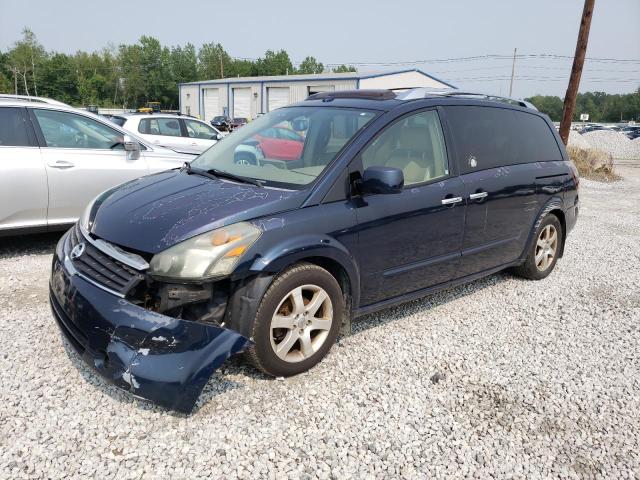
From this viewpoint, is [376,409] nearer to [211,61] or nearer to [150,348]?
[150,348]

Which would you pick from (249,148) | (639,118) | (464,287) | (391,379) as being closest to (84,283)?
(249,148)

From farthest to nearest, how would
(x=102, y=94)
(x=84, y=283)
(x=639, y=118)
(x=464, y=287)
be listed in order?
(x=639, y=118)
(x=102, y=94)
(x=464, y=287)
(x=84, y=283)

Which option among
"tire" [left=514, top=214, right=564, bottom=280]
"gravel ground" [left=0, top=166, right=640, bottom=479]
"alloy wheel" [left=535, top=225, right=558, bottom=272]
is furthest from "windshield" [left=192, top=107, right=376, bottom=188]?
"alloy wheel" [left=535, top=225, right=558, bottom=272]

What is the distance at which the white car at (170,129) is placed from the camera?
11.5 m

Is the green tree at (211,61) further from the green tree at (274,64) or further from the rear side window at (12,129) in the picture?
the rear side window at (12,129)

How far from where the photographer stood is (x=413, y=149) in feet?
12.8

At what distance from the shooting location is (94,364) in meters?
2.74

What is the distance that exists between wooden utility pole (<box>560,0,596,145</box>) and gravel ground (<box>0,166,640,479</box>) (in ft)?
41.8

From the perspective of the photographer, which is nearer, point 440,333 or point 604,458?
point 604,458

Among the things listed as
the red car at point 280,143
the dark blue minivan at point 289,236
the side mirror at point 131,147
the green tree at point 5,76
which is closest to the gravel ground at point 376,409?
the dark blue minivan at point 289,236

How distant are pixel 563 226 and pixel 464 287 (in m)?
1.37

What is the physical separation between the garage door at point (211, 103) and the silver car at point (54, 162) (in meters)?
48.3

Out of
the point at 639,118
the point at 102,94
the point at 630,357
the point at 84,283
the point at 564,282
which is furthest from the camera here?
the point at 639,118

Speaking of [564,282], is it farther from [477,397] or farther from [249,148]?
[249,148]
